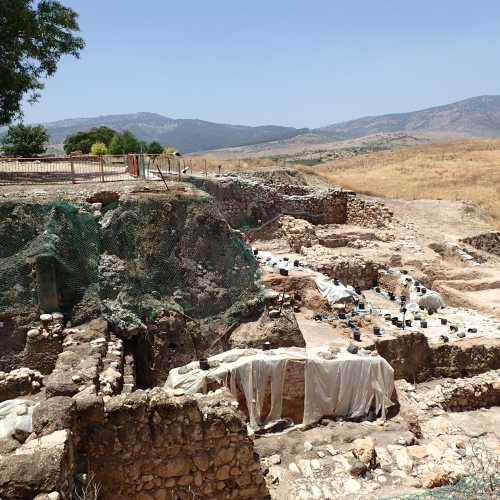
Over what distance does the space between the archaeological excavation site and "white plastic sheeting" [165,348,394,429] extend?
32 mm

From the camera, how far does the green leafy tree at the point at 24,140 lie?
83.1 feet

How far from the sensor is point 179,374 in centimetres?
788

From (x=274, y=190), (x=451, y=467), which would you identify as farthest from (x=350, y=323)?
(x=274, y=190)

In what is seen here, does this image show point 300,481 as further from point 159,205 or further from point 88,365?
point 159,205

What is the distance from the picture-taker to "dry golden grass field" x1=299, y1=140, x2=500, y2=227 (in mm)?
33031

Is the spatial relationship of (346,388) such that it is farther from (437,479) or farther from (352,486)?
(437,479)

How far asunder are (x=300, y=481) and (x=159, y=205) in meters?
5.96

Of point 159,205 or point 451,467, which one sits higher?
point 159,205

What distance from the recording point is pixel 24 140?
25.8 m

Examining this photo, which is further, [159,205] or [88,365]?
[159,205]

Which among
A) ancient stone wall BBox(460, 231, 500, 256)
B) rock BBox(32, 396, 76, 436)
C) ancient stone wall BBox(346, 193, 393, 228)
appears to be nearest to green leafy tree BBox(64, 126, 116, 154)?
ancient stone wall BBox(346, 193, 393, 228)

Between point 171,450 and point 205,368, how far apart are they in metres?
2.24

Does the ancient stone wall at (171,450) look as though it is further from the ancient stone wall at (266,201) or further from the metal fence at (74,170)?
the ancient stone wall at (266,201)

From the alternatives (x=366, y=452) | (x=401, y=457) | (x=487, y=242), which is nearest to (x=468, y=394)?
(x=401, y=457)
